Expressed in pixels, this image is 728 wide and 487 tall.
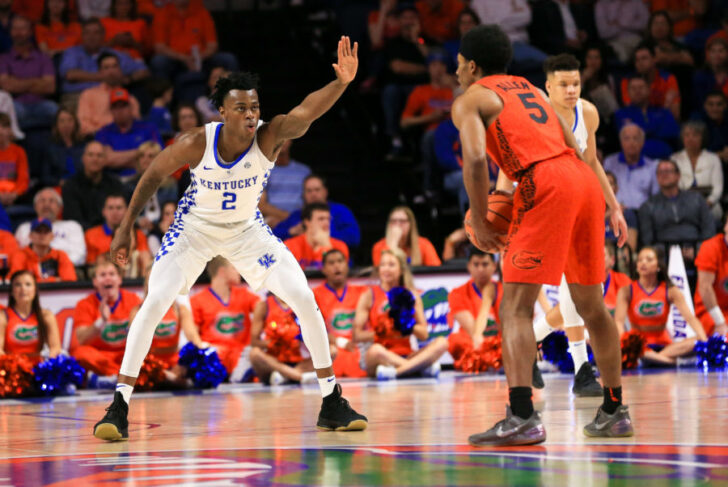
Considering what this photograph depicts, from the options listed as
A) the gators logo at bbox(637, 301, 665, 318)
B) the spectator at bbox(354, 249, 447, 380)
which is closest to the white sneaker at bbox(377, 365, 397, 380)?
the spectator at bbox(354, 249, 447, 380)

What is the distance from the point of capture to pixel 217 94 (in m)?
6.02

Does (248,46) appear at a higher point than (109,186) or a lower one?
higher

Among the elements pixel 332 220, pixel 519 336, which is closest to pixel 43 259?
pixel 332 220

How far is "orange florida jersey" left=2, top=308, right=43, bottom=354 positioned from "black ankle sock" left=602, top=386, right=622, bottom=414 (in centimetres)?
602

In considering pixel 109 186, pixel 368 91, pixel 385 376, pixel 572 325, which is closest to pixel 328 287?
pixel 385 376

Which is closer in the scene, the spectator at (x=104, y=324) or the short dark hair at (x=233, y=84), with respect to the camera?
the short dark hair at (x=233, y=84)

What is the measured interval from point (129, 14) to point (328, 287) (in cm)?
531

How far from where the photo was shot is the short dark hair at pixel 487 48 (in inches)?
199

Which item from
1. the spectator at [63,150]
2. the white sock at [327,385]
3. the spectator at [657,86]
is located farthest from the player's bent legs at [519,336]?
the spectator at [657,86]

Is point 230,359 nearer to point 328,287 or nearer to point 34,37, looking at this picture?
point 328,287

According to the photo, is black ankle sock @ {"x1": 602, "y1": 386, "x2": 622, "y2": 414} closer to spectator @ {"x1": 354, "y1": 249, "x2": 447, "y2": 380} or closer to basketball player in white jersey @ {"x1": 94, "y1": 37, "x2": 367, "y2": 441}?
basketball player in white jersey @ {"x1": 94, "y1": 37, "x2": 367, "y2": 441}

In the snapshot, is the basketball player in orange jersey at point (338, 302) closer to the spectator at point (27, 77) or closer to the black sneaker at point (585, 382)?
the black sneaker at point (585, 382)

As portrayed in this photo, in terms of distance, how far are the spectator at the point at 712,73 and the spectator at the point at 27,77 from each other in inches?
298

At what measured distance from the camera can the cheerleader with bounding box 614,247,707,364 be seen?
1020 cm
